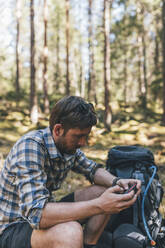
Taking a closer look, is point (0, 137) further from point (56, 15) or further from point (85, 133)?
point (56, 15)

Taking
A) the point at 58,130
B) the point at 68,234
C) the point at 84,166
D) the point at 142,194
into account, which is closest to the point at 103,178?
the point at 84,166

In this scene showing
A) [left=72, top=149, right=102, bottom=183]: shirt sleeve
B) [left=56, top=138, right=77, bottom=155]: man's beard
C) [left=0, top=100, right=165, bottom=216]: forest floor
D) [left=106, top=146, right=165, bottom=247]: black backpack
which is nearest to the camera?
[left=56, top=138, right=77, bottom=155]: man's beard

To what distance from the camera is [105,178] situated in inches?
110

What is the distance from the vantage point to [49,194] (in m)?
2.26

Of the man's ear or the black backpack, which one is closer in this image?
the man's ear

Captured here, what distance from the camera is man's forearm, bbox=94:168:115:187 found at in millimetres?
2756

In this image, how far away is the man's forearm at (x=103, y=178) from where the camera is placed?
276 centimetres

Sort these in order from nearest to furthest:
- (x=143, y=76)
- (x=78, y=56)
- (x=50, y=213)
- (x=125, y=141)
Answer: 1. (x=50, y=213)
2. (x=125, y=141)
3. (x=143, y=76)
4. (x=78, y=56)

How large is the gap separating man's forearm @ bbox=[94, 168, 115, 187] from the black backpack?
0.36 meters

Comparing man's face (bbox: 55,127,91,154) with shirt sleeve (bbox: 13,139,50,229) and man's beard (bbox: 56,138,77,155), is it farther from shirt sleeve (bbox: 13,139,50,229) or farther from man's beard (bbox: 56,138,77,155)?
shirt sleeve (bbox: 13,139,50,229)

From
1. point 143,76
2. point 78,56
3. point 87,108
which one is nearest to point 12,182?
point 87,108

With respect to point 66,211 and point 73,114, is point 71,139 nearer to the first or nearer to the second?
point 73,114

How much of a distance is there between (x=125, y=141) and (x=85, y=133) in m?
7.96

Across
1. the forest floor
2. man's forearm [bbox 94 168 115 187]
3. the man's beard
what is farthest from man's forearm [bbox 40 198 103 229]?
the forest floor
